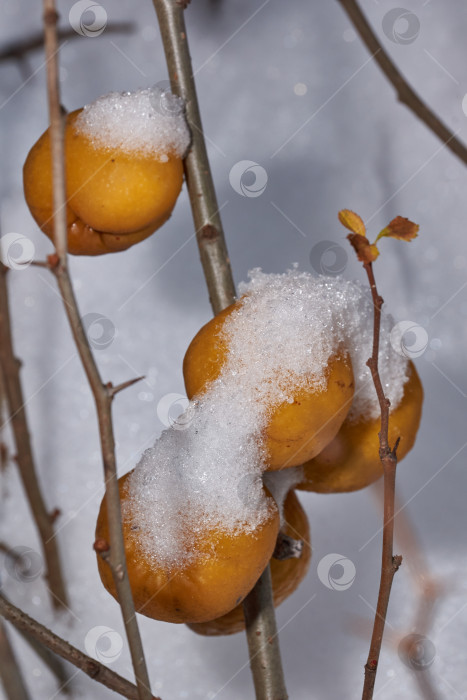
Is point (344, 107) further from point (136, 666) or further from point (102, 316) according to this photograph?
point (136, 666)

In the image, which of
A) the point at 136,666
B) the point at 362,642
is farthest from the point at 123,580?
the point at 362,642

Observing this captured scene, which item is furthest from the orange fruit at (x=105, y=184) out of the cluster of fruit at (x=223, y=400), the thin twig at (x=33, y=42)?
the thin twig at (x=33, y=42)

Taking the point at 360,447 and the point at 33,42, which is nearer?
the point at 360,447

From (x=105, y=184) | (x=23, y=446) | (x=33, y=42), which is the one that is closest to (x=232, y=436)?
(x=105, y=184)

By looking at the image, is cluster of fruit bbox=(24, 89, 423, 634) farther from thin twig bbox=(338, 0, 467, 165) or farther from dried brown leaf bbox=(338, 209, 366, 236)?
thin twig bbox=(338, 0, 467, 165)

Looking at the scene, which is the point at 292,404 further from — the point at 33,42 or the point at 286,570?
the point at 33,42

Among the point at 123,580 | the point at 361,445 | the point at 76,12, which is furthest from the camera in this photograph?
the point at 76,12
